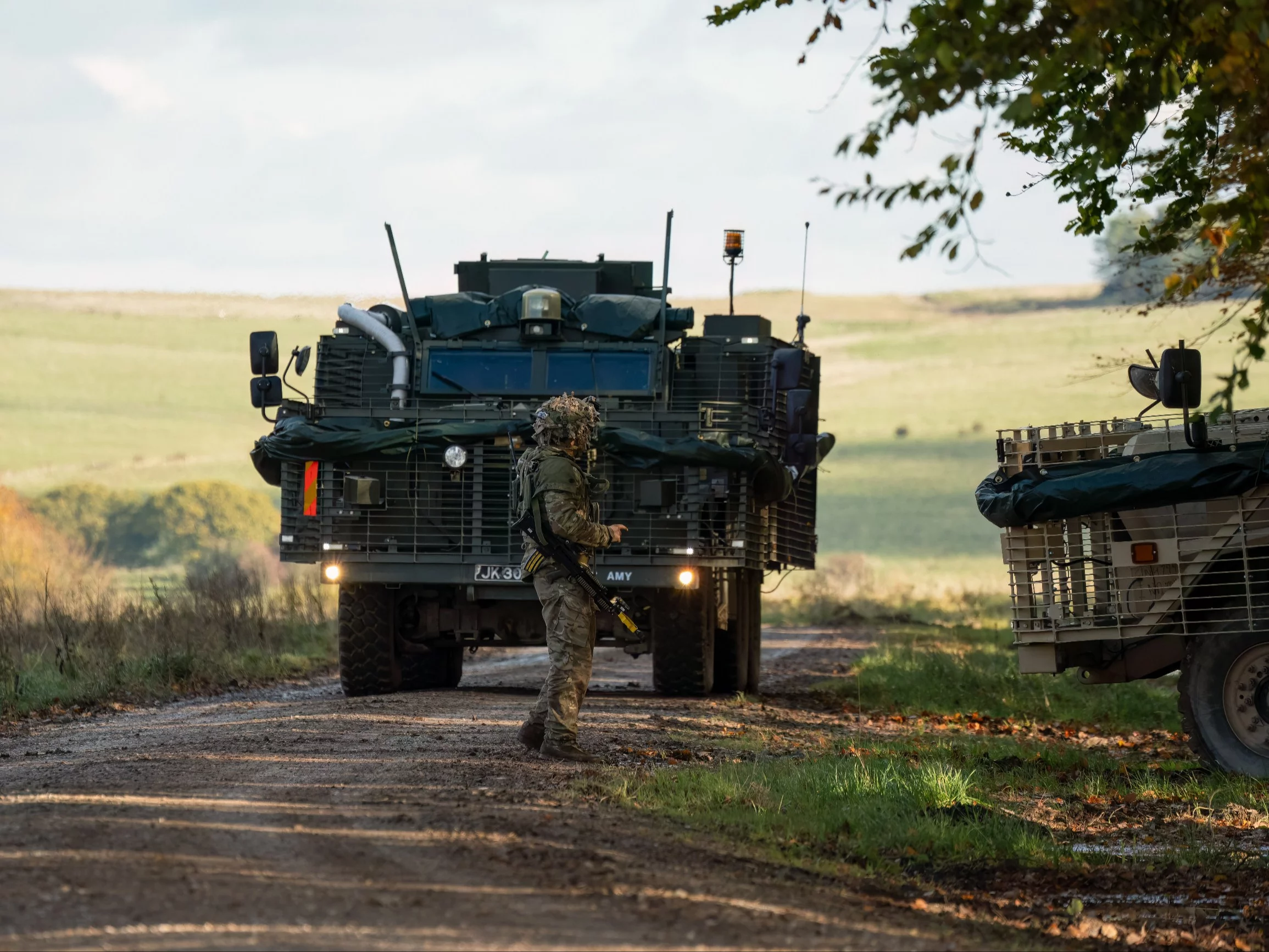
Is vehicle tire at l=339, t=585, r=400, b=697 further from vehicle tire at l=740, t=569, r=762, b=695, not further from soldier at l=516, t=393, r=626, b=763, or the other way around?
soldier at l=516, t=393, r=626, b=763

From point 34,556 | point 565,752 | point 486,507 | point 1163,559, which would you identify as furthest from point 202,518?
point 1163,559

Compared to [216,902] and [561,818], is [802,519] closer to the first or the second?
[561,818]

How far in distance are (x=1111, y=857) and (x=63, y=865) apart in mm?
4375

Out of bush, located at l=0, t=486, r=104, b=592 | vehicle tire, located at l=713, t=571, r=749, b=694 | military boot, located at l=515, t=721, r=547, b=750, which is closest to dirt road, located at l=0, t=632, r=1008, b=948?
military boot, located at l=515, t=721, r=547, b=750

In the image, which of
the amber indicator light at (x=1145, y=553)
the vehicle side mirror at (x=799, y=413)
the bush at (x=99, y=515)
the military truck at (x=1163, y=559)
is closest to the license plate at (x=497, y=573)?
the vehicle side mirror at (x=799, y=413)

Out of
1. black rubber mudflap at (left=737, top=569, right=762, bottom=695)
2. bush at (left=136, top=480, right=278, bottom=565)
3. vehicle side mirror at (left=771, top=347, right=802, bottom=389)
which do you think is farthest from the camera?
bush at (left=136, top=480, right=278, bottom=565)

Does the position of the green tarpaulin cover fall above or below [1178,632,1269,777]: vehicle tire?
above

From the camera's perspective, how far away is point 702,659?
46.1ft

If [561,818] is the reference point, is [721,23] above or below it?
above

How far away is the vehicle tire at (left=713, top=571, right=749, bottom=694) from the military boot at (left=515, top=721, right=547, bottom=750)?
497 centimetres

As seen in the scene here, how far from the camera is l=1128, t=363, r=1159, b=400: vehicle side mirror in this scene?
1077cm

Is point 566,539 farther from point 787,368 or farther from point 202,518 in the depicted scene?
point 202,518

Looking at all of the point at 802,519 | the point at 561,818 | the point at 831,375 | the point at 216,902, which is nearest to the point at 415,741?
the point at 561,818

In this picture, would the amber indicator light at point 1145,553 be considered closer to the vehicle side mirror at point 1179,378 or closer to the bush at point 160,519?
the vehicle side mirror at point 1179,378
